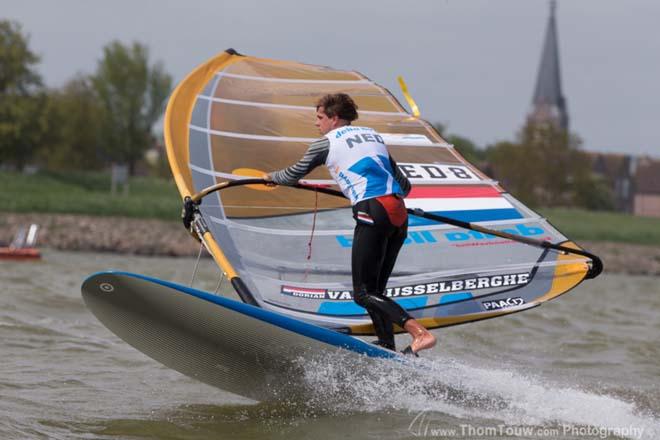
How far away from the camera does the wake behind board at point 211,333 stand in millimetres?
4719

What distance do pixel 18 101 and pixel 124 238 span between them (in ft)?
55.4

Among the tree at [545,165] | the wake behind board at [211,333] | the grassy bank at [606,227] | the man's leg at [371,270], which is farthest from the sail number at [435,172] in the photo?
the tree at [545,165]

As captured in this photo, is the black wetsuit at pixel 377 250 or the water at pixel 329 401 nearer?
the water at pixel 329 401

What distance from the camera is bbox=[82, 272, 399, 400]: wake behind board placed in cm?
472

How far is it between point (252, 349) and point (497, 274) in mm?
1974

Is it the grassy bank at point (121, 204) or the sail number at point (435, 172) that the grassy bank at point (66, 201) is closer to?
the grassy bank at point (121, 204)

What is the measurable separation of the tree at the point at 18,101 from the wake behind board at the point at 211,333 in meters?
39.8

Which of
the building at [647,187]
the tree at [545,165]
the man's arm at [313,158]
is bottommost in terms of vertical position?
the building at [647,187]

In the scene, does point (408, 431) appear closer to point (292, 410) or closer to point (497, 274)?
point (292, 410)

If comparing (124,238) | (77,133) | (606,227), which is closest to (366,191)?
(124,238)

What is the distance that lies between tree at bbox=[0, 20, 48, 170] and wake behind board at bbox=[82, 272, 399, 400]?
39.8 metres

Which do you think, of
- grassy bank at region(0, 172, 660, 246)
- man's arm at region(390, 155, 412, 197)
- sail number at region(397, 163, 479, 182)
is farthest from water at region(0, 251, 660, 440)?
grassy bank at region(0, 172, 660, 246)

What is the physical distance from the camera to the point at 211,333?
484cm

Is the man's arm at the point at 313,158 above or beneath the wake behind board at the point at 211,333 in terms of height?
above
